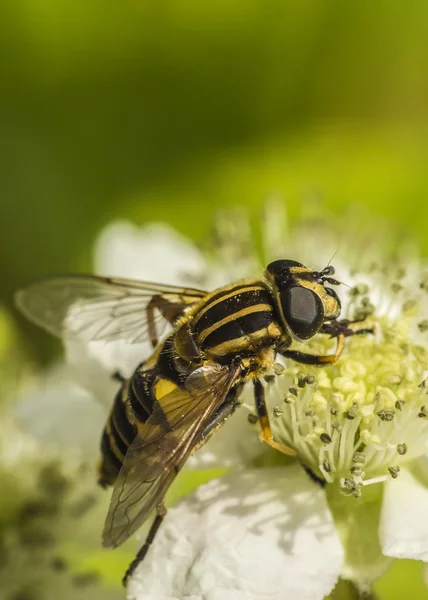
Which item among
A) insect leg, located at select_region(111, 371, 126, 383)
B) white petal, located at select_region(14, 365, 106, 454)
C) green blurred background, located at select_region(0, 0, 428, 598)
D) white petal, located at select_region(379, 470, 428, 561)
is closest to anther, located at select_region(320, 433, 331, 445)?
white petal, located at select_region(379, 470, 428, 561)

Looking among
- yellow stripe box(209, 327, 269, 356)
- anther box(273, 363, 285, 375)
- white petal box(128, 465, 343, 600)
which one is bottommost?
white petal box(128, 465, 343, 600)

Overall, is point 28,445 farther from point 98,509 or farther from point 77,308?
point 77,308

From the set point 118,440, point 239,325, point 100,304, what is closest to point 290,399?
point 239,325

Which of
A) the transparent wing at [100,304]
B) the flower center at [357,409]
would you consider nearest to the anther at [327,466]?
the flower center at [357,409]

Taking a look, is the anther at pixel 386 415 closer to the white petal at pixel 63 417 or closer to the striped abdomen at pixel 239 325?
the striped abdomen at pixel 239 325

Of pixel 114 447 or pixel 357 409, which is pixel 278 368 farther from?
pixel 114 447

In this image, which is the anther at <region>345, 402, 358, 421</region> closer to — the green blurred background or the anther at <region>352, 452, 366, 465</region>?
the anther at <region>352, 452, 366, 465</region>

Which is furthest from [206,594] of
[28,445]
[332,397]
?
[28,445]
